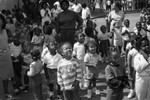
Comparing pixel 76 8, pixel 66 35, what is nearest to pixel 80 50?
→ pixel 66 35

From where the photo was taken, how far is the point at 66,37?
719 centimetres

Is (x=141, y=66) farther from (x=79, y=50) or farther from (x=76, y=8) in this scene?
(x=76, y=8)

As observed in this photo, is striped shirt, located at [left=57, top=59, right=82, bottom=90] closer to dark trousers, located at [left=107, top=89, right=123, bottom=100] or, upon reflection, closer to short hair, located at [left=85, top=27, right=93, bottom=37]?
dark trousers, located at [left=107, top=89, right=123, bottom=100]

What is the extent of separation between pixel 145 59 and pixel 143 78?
34cm

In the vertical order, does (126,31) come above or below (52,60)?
above

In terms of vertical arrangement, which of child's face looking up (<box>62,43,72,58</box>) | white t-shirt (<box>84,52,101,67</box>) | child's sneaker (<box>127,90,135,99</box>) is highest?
child's face looking up (<box>62,43,72,58</box>)

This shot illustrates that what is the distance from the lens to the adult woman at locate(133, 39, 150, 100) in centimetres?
531

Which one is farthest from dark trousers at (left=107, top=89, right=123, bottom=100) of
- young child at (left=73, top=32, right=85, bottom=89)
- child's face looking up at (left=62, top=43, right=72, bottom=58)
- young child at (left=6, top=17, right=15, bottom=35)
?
young child at (left=6, top=17, right=15, bottom=35)

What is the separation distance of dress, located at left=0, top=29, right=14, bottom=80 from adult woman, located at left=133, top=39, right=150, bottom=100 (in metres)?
2.68

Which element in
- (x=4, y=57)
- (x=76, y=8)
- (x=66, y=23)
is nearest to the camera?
(x=4, y=57)

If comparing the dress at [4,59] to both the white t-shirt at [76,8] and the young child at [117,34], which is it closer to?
the young child at [117,34]

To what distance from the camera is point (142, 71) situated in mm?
5355

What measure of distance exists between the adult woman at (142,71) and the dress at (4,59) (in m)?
2.68

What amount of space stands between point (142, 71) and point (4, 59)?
2.88 m
